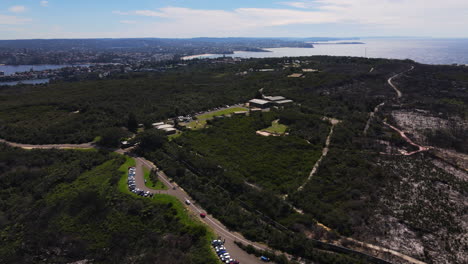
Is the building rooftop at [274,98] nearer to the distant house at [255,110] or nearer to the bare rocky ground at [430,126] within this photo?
the distant house at [255,110]

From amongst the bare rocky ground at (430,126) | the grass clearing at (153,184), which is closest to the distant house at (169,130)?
the grass clearing at (153,184)

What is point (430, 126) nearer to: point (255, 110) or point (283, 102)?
point (283, 102)

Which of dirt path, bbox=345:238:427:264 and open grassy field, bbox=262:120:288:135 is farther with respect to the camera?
open grassy field, bbox=262:120:288:135

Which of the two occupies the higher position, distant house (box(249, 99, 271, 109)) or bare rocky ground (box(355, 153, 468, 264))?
distant house (box(249, 99, 271, 109))

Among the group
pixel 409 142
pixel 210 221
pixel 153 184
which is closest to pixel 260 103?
pixel 409 142

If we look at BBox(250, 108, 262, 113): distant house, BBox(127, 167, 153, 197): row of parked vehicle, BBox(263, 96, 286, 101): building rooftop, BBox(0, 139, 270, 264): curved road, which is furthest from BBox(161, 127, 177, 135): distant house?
BBox(263, 96, 286, 101): building rooftop

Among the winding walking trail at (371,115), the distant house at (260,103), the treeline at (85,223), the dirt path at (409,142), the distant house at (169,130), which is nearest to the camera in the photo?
the treeline at (85,223)

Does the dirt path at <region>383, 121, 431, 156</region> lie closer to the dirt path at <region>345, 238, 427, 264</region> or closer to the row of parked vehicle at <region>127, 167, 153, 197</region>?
the dirt path at <region>345, 238, 427, 264</region>
